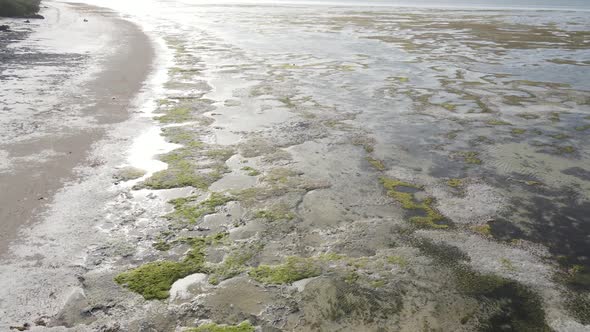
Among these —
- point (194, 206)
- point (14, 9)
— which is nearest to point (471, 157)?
point (194, 206)

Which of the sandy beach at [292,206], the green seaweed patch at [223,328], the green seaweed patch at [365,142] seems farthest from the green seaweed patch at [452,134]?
the green seaweed patch at [223,328]

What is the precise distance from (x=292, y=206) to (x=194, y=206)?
3.97 feet

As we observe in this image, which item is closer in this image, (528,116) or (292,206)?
(292,206)

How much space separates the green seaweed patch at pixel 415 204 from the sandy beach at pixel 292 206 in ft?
0.10

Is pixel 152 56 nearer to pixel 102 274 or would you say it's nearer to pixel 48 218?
pixel 48 218

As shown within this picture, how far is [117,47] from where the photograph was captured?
1861 cm

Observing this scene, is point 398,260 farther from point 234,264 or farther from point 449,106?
point 449,106

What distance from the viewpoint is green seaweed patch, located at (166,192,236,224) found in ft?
16.1

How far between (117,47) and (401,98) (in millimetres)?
13778

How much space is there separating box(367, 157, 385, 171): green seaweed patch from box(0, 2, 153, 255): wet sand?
4.18 m

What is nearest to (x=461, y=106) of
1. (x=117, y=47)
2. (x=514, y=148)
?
(x=514, y=148)

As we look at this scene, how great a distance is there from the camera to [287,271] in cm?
404

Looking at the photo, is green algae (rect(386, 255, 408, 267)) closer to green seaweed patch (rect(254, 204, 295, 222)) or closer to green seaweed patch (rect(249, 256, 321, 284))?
green seaweed patch (rect(249, 256, 321, 284))

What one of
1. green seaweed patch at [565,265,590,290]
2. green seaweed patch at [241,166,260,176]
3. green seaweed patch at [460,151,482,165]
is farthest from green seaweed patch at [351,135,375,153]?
green seaweed patch at [565,265,590,290]
